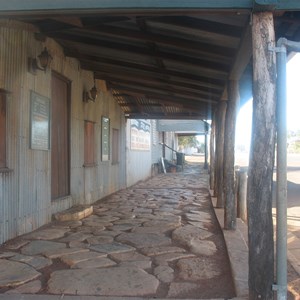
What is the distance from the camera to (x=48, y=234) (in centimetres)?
575

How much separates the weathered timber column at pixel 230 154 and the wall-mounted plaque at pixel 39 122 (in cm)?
296

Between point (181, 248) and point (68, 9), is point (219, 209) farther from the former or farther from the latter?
point (68, 9)

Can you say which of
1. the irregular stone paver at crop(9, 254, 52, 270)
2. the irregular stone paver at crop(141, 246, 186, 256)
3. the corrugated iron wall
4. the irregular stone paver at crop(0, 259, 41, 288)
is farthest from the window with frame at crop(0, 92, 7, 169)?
the irregular stone paver at crop(141, 246, 186, 256)

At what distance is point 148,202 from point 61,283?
18.8 ft

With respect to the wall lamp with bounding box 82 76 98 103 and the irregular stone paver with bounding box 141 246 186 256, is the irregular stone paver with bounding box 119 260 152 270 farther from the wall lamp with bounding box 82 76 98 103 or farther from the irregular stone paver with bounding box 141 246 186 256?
the wall lamp with bounding box 82 76 98 103

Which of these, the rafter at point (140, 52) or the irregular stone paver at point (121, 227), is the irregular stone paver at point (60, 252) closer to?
the irregular stone paver at point (121, 227)

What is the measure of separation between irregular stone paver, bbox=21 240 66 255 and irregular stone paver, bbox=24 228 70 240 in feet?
0.75

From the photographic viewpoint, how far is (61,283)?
3.81 m

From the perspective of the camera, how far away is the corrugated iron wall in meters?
5.21

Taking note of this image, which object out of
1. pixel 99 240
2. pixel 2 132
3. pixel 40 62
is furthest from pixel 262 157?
pixel 40 62

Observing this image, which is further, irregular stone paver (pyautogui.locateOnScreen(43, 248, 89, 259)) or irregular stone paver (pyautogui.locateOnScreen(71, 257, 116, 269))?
irregular stone paver (pyautogui.locateOnScreen(43, 248, 89, 259))

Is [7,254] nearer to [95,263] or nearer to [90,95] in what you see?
[95,263]

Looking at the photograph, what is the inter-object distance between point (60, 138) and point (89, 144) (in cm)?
171

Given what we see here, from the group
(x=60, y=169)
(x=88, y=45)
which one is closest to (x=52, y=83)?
(x=88, y=45)
